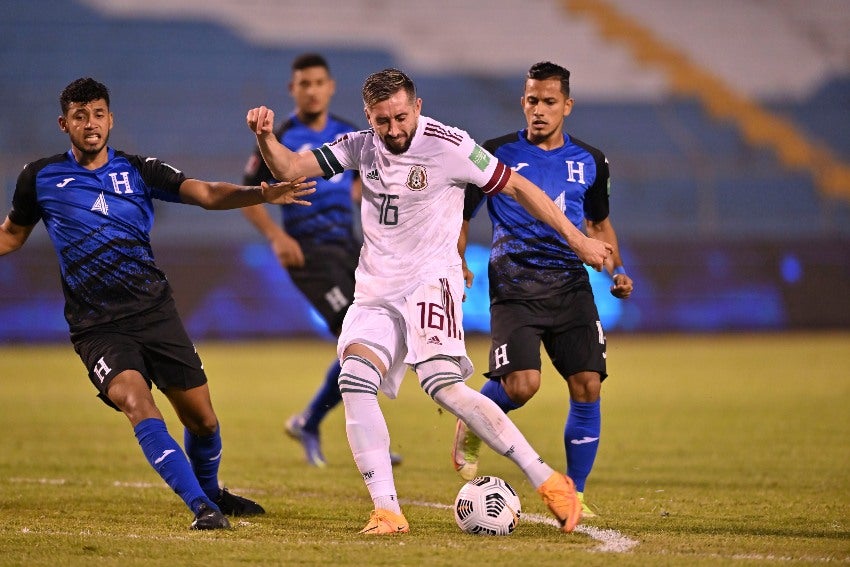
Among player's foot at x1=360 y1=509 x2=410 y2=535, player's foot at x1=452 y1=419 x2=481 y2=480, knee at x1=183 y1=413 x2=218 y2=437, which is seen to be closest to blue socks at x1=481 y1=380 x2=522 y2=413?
player's foot at x1=452 y1=419 x2=481 y2=480

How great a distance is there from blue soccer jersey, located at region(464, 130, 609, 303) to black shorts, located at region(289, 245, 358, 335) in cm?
242

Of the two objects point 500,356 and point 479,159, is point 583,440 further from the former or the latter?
point 479,159

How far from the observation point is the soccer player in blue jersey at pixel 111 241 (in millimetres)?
6105

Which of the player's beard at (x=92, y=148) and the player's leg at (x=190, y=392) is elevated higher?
the player's beard at (x=92, y=148)

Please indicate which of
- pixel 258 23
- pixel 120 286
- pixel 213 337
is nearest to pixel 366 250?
pixel 120 286

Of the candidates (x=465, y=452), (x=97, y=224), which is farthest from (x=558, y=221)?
(x=97, y=224)

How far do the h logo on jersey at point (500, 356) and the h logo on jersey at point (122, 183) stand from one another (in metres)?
2.12

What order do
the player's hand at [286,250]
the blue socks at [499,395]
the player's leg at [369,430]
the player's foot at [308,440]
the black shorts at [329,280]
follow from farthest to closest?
1. the black shorts at [329,280]
2. the player's hand at [286,250]
3. the player's foot at [308,440]
4. the blue socks at [499,395]
5. the player's leg at [369,430]

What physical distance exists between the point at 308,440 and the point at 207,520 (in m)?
3.29

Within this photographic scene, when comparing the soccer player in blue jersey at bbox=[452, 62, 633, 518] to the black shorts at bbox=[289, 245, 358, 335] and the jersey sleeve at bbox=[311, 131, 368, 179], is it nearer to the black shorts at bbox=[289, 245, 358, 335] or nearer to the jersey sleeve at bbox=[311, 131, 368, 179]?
the jersey sleeve at bbox=[311, 131, 368, 179]

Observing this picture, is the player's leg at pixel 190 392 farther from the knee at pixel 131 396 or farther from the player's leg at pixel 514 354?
the player's leg at pixel 514 354

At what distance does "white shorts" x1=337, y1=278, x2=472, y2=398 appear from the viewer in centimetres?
583

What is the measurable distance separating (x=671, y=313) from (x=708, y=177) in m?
3.11

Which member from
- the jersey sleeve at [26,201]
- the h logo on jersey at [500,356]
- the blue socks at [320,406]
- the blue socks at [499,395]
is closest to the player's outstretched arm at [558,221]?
the h logo on jersey at [500,356]
